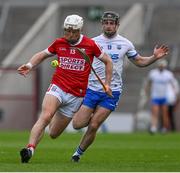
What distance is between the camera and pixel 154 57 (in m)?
17.0

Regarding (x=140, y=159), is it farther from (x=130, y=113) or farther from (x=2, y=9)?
(x=2, y=9)

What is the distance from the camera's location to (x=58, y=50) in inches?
635

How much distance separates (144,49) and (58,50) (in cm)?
2105

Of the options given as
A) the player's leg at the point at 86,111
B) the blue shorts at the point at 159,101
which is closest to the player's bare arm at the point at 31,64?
the player's leg at the point at 86,111

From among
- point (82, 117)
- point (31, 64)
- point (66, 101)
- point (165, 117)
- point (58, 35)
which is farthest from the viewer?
point (58, 35)

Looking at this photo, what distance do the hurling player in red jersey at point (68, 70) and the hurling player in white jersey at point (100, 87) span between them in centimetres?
53

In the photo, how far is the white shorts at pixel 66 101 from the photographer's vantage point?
16047 mm

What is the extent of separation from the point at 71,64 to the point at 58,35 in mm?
23480

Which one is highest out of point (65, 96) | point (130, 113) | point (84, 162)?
point (65, 96)

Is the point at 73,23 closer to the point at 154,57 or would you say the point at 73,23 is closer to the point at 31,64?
the point at 31,64

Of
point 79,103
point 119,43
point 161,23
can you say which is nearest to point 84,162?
point 79,103

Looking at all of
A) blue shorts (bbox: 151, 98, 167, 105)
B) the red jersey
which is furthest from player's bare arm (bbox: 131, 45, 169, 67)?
blue shorts (bbox: 151, 98, 167, 105)

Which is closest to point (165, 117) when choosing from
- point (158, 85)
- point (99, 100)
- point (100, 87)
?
point (158, 85)

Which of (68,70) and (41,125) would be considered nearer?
(41,125)
